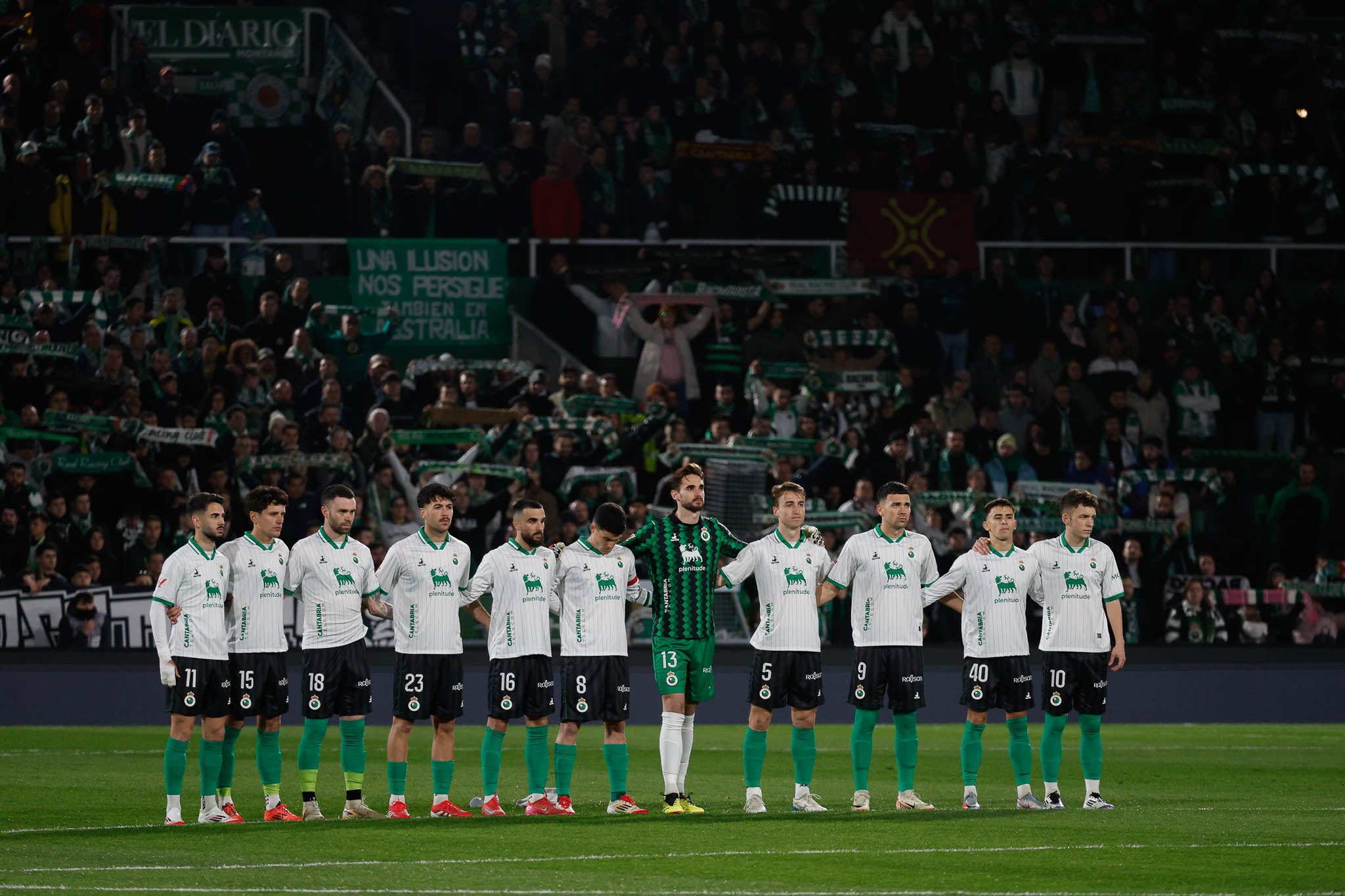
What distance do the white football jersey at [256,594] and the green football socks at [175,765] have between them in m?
0.70

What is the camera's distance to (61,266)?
25.5 metres

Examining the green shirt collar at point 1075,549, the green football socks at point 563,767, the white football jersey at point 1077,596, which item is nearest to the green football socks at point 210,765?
the green football socks at point 563,767

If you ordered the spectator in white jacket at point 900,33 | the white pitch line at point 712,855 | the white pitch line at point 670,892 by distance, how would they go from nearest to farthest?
the white pitch line at point 670,892, the white pitch line at point 712,855, the spectator in white jacket at point 900,33

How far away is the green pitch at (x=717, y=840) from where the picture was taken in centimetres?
991

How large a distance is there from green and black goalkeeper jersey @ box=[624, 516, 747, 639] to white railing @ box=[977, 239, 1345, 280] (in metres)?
16.5

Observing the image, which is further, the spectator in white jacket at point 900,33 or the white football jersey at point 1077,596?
the spectator in white jacket at point 900,33

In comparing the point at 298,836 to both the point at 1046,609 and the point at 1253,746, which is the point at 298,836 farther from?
the point at 1253,746

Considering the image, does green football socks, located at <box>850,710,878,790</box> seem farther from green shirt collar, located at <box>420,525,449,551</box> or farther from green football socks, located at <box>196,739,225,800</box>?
green football socks, located at <box>196,739,225,800</box>

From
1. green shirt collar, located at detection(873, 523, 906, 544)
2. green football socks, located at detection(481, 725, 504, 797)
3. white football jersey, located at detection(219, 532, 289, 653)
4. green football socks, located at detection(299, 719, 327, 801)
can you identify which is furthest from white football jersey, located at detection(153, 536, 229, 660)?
green shirt collar, located at detection(873, 523, 906, 544)

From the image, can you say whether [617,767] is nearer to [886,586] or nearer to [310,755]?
[310,755]

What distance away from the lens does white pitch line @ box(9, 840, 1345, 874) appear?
412 inches

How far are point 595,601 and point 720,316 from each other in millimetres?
13843

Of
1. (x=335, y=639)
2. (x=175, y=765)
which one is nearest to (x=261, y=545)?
(x=335, y=639)

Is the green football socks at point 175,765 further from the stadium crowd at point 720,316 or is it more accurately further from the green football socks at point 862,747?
the stadium crowd at point 720,316
